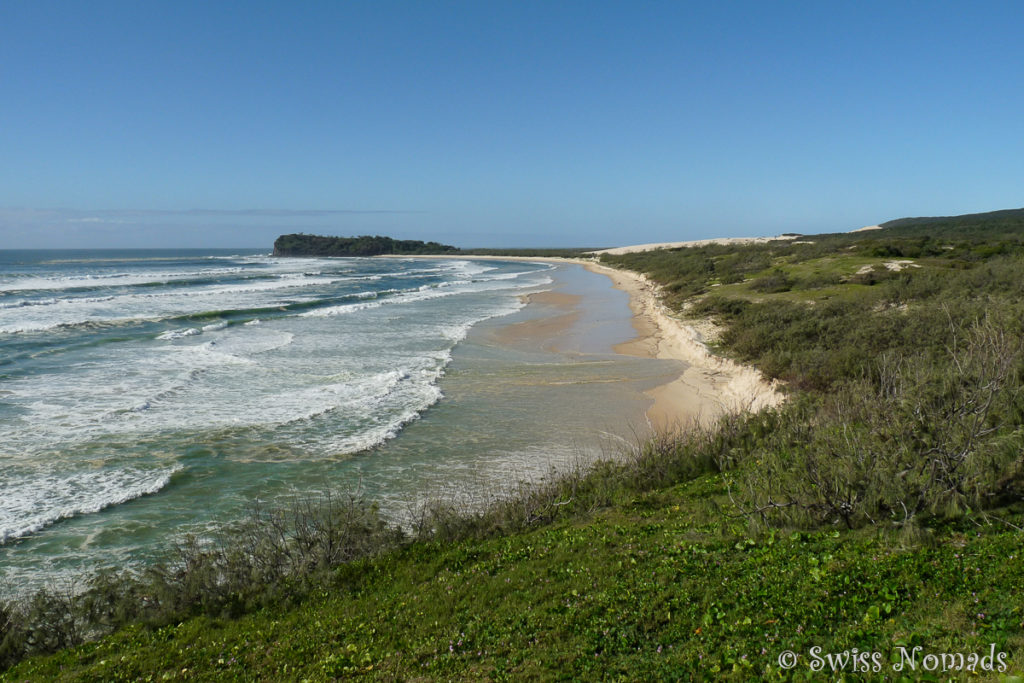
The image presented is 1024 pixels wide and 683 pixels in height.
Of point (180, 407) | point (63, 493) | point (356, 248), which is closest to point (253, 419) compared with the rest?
point (180, 407)

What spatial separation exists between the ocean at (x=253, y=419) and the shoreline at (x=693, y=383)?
79 centimetres

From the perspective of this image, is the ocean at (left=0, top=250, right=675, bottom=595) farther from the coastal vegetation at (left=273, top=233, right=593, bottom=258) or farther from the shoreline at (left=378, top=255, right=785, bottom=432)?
the coastal vegetation at (left=273, top=233, right=593, bottom=258)

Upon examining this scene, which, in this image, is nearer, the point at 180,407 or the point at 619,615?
the point at 619,615

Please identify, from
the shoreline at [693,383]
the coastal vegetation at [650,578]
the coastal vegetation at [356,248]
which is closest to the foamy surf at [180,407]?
the coastal vegetation at [650,578]

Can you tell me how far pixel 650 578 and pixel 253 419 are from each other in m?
12.2

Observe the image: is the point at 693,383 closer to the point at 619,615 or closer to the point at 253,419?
the point at 253,419

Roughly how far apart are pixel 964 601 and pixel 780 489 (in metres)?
2.95

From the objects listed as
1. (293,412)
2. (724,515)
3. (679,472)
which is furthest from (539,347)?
(724,515)

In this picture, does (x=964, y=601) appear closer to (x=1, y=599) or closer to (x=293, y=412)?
(x=1, y=599)

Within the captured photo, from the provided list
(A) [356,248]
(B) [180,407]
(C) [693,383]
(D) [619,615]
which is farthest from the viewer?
(A) [356,248]

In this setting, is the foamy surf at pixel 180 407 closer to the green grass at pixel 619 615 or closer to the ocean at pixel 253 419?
the ocean at pixel 253 419

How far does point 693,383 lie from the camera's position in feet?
61.5

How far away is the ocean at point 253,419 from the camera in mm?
10547

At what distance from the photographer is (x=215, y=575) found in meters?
7.55
